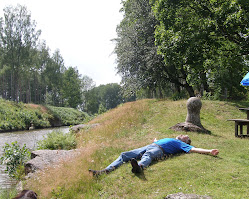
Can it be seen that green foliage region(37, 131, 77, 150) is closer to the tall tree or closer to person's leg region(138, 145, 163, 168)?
person's leg region(138, 145, 163, 168)

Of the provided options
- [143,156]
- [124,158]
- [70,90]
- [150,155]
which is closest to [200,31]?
[150,155]

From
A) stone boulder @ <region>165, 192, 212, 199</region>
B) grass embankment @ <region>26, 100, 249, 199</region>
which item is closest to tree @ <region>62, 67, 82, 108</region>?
grass embankment @ <region>26, 100, 249, 199</region>

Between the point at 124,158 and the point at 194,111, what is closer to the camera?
the point at 124,158

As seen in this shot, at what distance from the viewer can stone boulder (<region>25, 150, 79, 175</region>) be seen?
27.1ft

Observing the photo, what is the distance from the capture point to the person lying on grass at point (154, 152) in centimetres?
648

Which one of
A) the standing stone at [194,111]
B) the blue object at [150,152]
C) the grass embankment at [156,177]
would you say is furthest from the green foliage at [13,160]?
the standing stone at [194,111]

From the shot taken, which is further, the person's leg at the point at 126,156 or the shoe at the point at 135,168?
the person's leg at the point at 126,156

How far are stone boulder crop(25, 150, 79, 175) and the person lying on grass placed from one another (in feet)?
7.78

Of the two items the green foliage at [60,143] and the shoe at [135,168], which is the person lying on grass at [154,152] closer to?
the shoe at [135,168]

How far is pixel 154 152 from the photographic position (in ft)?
22.0

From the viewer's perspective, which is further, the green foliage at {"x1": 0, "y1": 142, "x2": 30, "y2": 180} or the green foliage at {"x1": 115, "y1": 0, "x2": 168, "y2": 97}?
the green foliage at {"x1": 115, "y1": 0, "x2": 168, "y2": 97}

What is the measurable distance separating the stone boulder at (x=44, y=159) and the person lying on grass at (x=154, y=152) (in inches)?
93.4

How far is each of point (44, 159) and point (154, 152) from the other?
428 cm

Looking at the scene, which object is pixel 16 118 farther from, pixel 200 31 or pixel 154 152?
pixel 154 152
